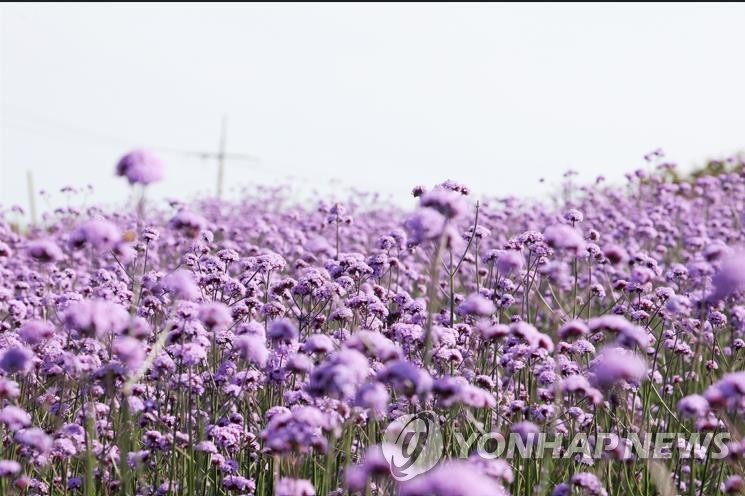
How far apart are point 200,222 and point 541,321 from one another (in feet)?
25.5

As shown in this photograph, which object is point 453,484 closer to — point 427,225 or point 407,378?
point 407,378

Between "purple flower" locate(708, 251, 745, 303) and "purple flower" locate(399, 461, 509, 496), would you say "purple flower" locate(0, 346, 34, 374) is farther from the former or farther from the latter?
"purple flower" locate(708, 251, 745, 303)

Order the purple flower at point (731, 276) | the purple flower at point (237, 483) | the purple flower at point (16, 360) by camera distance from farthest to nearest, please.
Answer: the purple flower at point (237, 483) → the purple flower at point (16, 360) → the purple flower at point (731, 276)

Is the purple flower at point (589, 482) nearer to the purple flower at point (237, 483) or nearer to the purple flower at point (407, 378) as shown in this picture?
the purple flower at point (407, 378)

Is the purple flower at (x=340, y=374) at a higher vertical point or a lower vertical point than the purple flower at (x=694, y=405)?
higher

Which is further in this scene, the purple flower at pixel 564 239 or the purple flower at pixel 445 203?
the purple flower at pixel 564 239

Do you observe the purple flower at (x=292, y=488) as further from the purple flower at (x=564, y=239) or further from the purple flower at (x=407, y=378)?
the purple flower at (x=564, y=239)

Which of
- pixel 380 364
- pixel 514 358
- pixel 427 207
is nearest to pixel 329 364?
pixel 427 207

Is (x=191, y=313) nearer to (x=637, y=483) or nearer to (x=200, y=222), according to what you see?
(x=200, y=222)

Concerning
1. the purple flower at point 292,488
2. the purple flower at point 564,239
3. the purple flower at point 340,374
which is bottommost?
the purple flower at point 292,488

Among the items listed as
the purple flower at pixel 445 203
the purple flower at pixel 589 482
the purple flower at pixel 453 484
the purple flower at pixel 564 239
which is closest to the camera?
the purple flower at pixel 453 484

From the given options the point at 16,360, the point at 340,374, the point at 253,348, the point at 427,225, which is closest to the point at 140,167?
the point at 253,348

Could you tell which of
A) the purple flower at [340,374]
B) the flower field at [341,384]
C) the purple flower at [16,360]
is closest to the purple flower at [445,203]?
the flower field at [341,384]

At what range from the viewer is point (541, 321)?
12.0 meters
